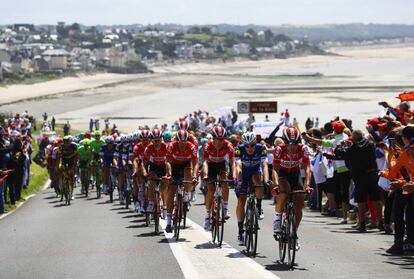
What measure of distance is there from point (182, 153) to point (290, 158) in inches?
119

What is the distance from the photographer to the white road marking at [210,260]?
1171 cm

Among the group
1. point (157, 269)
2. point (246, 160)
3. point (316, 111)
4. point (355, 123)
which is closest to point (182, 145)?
point (246, 160)

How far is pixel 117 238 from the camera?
16.1 meters

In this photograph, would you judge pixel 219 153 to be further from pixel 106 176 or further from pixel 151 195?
pixel 106 176

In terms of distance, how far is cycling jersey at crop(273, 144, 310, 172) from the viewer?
1288 cm

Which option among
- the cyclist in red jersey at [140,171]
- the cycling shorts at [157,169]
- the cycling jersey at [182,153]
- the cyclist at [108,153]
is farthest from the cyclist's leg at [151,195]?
the cyclist at [108,153]

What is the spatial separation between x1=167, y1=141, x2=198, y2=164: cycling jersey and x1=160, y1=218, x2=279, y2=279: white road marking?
132cm

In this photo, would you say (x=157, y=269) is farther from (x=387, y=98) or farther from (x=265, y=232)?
(x=387, y=98)

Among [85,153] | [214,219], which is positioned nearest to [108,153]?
[85,153]

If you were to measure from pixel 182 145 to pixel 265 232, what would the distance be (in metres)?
2.49

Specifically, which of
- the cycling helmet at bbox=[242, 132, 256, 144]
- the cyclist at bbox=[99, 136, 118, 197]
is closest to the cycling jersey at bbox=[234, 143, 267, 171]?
the cycling helmet at bbox=[242, 132, 256, 144]

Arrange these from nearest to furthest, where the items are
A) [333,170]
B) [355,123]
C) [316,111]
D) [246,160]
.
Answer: [246,160]
[333,170]
[355,123]
[316,111]

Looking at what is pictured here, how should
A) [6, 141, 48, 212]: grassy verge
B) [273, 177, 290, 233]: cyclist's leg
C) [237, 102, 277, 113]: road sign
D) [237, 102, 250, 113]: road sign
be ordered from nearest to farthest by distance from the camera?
[273, 177, 290, 233]: cyclist's leg < [6, 141, 48, 212]: grassy verge < [237, 102, 277, 113]: road sign < [237, 102, 250, 113]: road sign

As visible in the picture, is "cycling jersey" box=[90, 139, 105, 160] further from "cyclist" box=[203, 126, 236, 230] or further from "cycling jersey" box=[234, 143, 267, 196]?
"cycling jersey" box=[234, 143, 267, 196]
